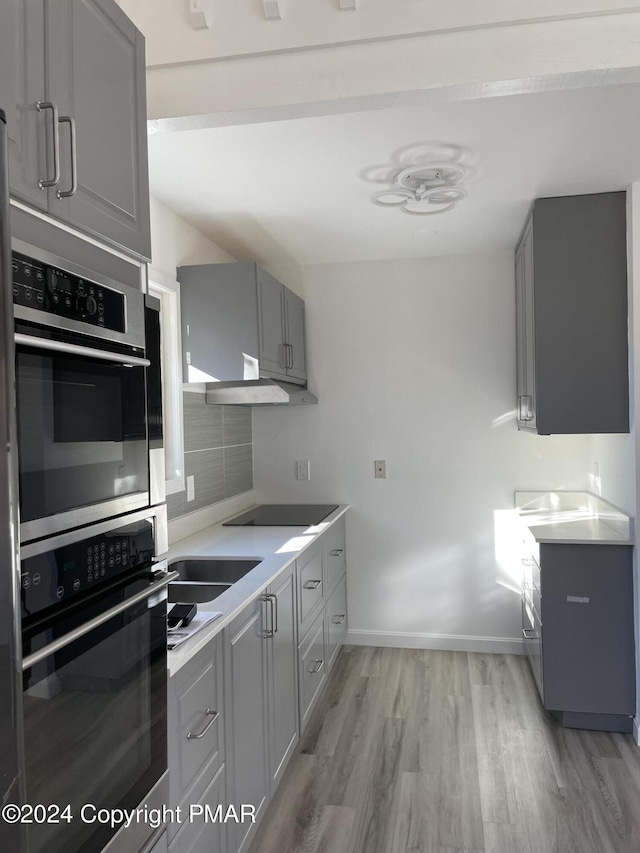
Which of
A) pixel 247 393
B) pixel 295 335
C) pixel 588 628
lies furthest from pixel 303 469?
pixel 588 628

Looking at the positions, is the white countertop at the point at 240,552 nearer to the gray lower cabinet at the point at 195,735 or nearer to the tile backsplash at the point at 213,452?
the gray lower cabinet at the point at 195,735

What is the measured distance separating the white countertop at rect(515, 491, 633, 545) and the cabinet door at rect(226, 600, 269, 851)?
1.42 meters

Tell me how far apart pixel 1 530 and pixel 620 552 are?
275 cm

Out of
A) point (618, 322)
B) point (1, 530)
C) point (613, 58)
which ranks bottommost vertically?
point (1, 530)

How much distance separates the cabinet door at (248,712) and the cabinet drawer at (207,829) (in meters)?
0.09

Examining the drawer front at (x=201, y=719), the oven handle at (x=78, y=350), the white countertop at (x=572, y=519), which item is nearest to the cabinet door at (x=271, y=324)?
the white countertop at (x=572, y=519)

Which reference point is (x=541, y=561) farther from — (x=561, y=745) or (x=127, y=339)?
(x=127, y=339)

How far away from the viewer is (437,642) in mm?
3994

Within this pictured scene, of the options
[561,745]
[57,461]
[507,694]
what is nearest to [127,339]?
[57,461]

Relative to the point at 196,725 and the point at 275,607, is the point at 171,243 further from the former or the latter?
the point at 196,725

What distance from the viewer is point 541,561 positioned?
9.55ft

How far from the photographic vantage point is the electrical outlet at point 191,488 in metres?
3.08

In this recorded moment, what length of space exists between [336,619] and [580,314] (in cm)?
210

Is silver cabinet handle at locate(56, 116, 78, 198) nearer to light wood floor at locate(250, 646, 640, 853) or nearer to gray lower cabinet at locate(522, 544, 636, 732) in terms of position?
light wood floor at locate(250, 646, 640, 853)
